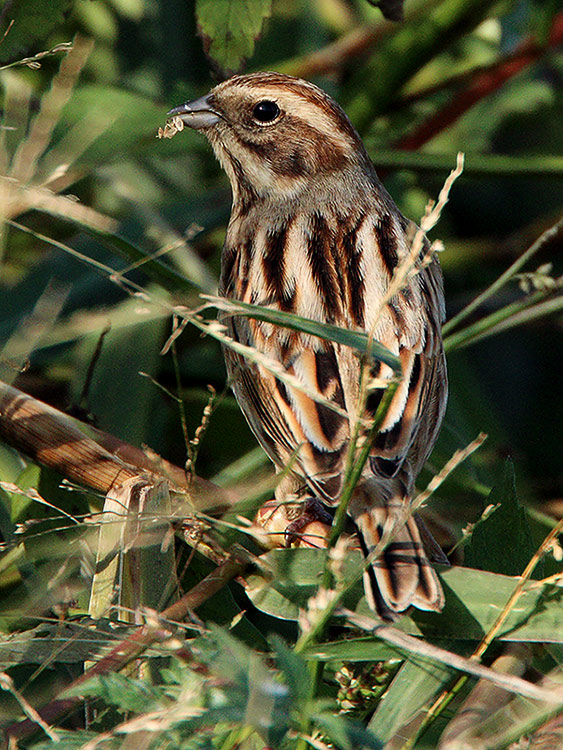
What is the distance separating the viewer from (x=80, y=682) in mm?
1063

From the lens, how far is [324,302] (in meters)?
1.66

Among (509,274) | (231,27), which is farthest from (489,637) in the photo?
(231,27)

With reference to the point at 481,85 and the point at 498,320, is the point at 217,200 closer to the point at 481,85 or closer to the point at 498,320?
the point at 481,85

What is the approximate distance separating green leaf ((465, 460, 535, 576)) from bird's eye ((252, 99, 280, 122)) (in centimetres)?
93

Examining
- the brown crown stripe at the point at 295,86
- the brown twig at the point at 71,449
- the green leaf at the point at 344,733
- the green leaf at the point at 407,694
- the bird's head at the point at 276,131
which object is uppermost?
the brown crown stripe at the point at 295,86

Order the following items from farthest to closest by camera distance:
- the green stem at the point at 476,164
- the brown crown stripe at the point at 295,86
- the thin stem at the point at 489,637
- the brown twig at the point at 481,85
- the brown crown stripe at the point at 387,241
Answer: the brown twig at the point at 481,85 < the green stem at the point at 476,164 < the brown crown stripe at the point at 295,86 < the brown crown stripe at the point at 387,241 < the thin stem at the point at 489,637

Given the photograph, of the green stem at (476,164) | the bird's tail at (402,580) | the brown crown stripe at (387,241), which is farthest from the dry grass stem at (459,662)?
the green stem at (476,164)

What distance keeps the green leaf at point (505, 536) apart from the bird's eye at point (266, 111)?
932mm

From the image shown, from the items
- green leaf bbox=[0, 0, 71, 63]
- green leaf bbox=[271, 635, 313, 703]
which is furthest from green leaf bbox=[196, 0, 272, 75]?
green leaf bbox=[271, 635, 313, 703]

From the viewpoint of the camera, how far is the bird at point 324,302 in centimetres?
139

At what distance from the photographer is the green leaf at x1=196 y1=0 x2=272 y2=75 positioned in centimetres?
162

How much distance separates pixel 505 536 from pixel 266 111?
101 cm

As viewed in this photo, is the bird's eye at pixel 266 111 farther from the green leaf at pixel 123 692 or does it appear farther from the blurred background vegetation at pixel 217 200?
the green leaf at pixel 123 692

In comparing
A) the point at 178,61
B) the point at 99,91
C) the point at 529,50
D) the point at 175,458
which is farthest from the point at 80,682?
the point at 178,61
